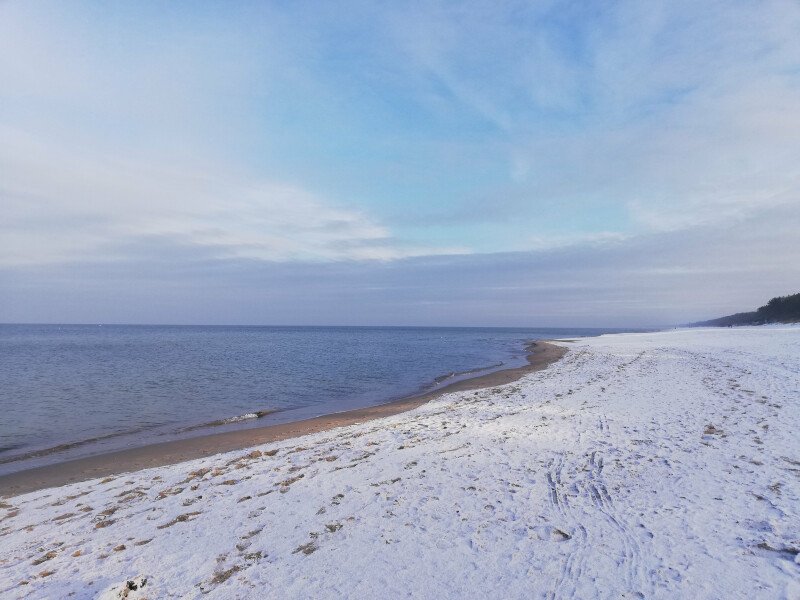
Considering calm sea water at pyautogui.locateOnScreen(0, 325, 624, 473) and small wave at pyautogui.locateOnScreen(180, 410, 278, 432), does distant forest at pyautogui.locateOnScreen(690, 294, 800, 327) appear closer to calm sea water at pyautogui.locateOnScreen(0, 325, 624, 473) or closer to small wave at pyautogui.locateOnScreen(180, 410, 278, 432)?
calm sea water at pyautogui.locateOnScreen(0, 325, 624, 473)

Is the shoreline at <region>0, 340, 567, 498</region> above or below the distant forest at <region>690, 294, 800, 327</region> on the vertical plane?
below

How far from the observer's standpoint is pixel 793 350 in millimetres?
24250

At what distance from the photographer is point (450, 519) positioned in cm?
586

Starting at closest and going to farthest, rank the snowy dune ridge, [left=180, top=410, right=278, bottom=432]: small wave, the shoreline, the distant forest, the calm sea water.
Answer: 1. the snowy dune ridge
2. the shoreline
3. the calm sea water
4. [left=180, top=410, right=278, bottom=432]: small wave
5. the distant forest

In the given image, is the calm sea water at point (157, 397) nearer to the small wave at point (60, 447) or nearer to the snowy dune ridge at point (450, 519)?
the small wave at point (60, 447)

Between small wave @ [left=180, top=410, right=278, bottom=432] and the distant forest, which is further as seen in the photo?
the distant forest

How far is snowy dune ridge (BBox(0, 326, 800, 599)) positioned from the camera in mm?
4465

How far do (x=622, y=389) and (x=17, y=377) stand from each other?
3832cm

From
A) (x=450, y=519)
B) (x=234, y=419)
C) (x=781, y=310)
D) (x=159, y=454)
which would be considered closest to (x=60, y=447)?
(x=159, y=454)

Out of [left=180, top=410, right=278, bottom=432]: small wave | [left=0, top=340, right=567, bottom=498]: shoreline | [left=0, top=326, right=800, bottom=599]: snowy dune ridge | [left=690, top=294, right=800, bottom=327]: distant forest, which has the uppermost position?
[left=690, top=294, right=800, bottom=327]: distant forest

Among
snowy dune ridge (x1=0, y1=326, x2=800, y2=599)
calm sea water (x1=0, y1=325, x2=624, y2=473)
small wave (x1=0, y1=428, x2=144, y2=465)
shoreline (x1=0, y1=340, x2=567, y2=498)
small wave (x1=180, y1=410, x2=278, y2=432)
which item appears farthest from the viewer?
small wave (x1=180, y1=410, x2=278, y2=432)

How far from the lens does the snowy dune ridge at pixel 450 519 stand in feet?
14.6

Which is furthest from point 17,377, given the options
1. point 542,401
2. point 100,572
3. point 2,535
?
point 542,401

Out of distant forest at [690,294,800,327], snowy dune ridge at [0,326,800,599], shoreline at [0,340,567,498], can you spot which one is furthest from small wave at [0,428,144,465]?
distant forest at [690,294,800,327]
